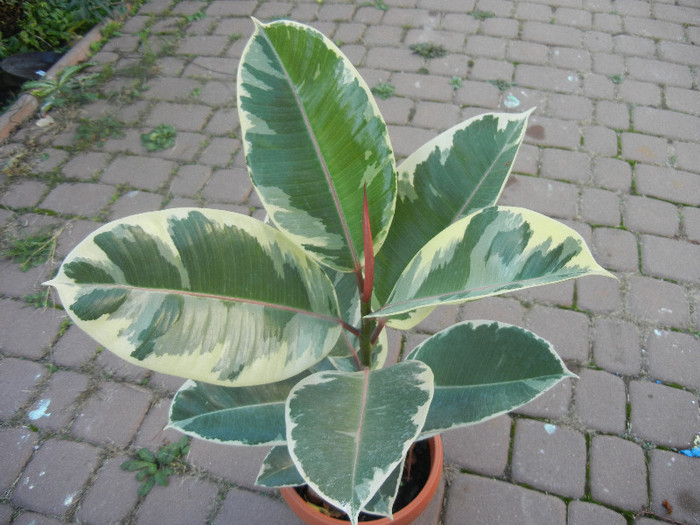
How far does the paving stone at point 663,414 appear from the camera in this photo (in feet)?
6.11

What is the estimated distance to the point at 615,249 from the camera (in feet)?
7.73

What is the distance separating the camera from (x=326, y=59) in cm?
84

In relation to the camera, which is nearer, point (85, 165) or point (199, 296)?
point (199, 296)

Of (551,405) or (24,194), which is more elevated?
(24,194)

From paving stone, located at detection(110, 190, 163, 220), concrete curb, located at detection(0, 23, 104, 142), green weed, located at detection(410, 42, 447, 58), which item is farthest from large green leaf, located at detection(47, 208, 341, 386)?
concrete curb, located at detection(0, 23, 104, 142)

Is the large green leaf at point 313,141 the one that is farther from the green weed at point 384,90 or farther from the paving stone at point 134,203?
the green weed at point 384,90

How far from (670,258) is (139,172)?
8.41ft

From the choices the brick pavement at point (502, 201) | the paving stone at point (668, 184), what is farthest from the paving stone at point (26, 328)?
the paving stone at point (668, 184)

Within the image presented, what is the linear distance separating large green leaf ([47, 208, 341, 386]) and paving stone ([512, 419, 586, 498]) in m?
1.23

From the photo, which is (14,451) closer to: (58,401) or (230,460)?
(58,401)

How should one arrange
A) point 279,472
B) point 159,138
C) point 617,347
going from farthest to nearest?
point 159,138 < point 617,347 < point 279,472

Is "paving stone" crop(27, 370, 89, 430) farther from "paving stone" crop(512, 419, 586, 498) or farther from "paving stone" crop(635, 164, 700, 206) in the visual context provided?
"paving stone" crop(635, 164, 700, 206)

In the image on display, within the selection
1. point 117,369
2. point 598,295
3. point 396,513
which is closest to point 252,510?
point 396,513

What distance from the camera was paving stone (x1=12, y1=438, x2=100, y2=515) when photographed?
1.80 metres
